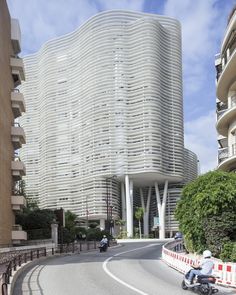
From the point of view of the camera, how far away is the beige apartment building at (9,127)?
157ft

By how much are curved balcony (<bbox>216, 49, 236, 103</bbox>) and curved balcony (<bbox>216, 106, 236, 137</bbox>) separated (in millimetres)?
1984

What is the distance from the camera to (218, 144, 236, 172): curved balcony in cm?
4188

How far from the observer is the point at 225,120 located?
44.5 m

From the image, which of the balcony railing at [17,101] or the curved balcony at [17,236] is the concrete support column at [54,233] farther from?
the balcony railing at [17,101]

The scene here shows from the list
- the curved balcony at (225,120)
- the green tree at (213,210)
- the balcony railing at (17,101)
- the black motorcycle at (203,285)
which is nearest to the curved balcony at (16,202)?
the balcony railing at (17,101)

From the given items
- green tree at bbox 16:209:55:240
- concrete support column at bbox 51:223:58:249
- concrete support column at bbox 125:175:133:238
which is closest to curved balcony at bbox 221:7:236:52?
concrete support column at bbox 51:223:58:249

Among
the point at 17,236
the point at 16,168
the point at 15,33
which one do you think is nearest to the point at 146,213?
the point at 16,168

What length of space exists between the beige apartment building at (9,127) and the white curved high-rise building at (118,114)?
82.5m

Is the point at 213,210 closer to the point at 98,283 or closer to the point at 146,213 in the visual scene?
the point at 98,283

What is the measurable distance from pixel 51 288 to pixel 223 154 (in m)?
32.1

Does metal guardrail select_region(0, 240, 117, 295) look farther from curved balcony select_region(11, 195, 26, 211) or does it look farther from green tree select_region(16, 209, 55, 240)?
curved balcony select_region(11, 195, 26, 211)

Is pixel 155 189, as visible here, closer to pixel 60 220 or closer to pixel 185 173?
pixel 185 173

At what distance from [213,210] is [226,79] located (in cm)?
1768

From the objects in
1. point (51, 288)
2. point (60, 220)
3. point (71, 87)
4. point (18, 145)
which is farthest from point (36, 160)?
point (51, 288)
